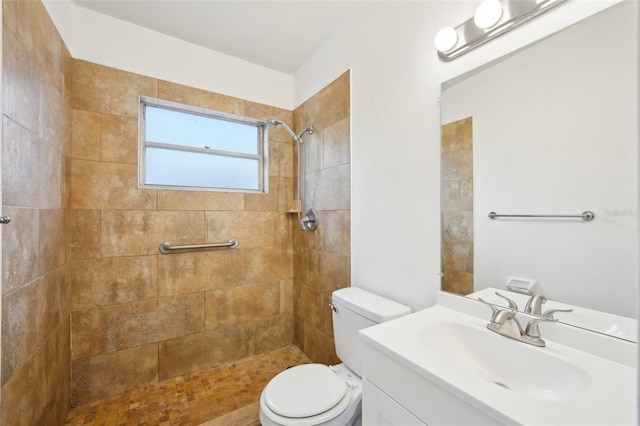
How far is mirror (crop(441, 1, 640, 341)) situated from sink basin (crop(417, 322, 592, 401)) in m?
0.16

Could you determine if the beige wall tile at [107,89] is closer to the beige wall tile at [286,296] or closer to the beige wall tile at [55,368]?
the beige wall tile at [55,368]

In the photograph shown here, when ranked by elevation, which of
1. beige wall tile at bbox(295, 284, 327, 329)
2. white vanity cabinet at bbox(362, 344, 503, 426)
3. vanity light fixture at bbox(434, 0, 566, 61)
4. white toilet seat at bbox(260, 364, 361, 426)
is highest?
vanity light fixture at bbox(434, 0, 566, 61)

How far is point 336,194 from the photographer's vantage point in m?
1.81

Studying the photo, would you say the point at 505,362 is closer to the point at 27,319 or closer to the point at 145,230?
the point at 27,319

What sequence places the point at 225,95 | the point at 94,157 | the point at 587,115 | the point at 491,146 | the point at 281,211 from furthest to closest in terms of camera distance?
the point at 281,211, the point at 225,95, the point at 94,157, the point at 491,146, the point at 587,115

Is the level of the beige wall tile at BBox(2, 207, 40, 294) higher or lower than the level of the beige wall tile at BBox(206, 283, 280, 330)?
higher

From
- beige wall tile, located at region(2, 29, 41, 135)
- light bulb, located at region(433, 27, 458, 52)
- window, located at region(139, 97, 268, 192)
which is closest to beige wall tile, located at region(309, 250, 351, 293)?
window, located at region(139, 97, 268, 192)

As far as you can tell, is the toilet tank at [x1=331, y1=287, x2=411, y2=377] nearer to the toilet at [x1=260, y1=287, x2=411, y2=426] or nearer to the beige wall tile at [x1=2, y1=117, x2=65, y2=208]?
the toilet at [x1=260, y1=287, x2=411, y2=426]

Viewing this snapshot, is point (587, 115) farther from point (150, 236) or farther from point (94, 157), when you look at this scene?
point (94, 157)

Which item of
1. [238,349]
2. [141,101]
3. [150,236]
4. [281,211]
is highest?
[141,101]

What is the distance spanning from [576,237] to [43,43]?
2268mm

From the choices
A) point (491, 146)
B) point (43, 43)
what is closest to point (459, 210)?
point (491, 146)

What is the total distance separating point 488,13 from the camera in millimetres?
957

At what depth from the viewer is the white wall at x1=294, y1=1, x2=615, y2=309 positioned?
1187 mm
